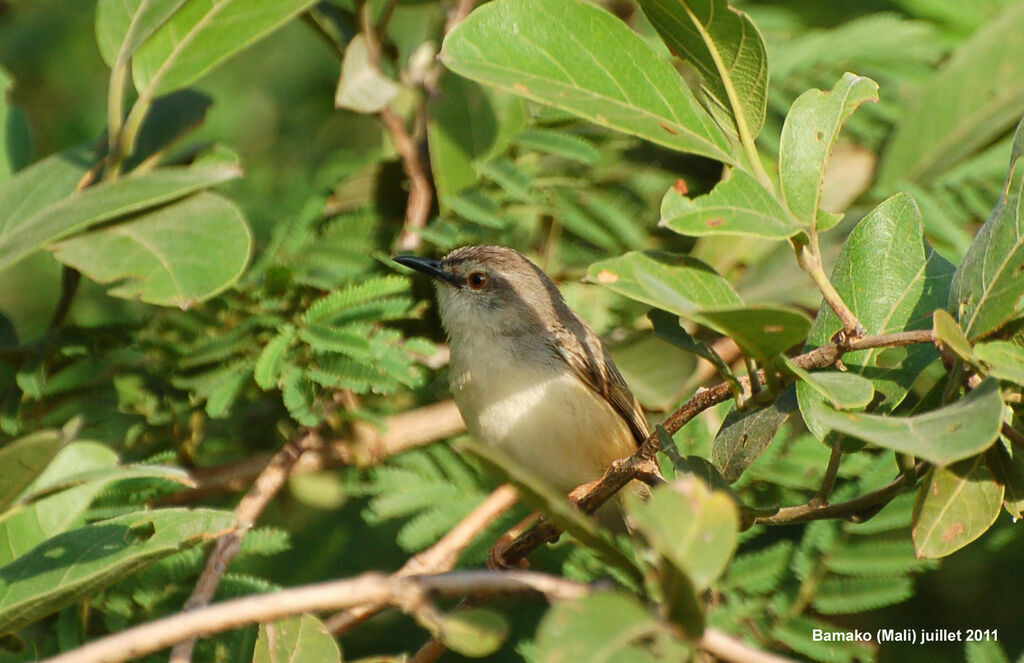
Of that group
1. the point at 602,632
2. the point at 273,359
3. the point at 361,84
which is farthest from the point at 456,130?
the point at 602,632

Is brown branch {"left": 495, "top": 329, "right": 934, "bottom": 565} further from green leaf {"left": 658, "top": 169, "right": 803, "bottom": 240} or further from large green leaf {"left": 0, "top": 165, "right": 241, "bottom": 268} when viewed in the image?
large green leaf {"left": 0, "top": 165, "right": 241, "bottom": 268}

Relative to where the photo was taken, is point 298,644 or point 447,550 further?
point 447,550

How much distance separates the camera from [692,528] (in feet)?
4.84

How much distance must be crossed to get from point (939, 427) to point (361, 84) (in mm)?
2485

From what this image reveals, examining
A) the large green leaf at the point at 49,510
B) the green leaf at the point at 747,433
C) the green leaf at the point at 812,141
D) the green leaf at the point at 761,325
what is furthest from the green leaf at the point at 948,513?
the large green leaf at the point at 49,510

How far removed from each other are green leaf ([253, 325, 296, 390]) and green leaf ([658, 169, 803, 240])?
5.57 ft

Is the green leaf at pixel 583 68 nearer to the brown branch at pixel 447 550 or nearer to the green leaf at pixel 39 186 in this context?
the brown branch at pixel 447 550

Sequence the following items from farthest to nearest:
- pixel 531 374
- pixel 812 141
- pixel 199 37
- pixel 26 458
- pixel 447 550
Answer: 1. pixel 531 374
2. pixel 447 550
3. pixel 199 37
4. pixel 26 458
5. pixel 812 141

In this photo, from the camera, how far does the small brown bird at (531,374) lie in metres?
3.75

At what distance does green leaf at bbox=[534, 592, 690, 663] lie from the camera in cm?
141

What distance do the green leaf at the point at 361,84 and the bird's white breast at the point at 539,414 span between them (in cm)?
100

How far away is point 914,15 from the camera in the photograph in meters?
4.53

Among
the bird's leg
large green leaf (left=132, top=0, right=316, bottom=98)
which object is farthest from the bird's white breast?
large green leaf (left=132, top=0, right=316, bottom=98)

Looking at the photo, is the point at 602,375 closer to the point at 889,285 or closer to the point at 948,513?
the point at 889,285
